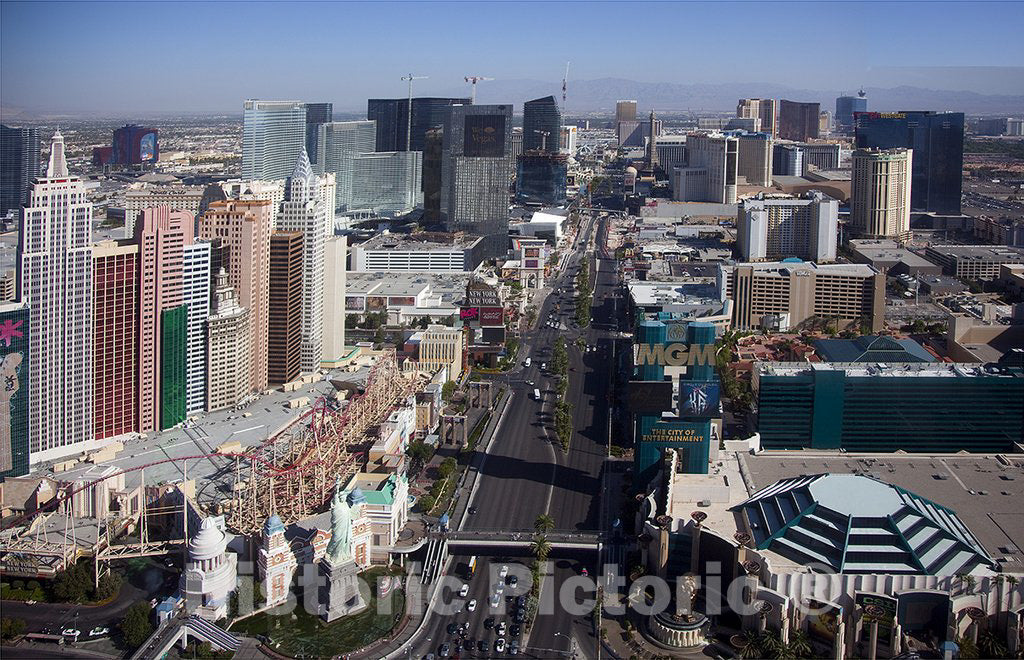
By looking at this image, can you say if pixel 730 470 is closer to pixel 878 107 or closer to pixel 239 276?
pixel 239 276

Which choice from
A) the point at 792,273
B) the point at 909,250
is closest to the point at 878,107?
the point at 909,250

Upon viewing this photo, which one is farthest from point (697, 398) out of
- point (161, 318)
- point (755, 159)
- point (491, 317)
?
point (755, 159)

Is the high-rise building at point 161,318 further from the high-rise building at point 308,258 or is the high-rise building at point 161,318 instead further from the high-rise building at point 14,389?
the high-rise building at point 308,258

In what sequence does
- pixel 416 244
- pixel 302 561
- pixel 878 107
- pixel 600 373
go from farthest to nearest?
1. pixel 878 107
2. pixel 416 244
3. pixel 600 373
4. pixel 302 561

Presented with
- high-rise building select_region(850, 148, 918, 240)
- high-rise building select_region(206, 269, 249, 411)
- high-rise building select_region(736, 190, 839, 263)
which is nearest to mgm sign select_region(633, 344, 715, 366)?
high-rise building select_region(206, 269, 249, 411)

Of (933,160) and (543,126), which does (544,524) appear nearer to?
(933,160)
